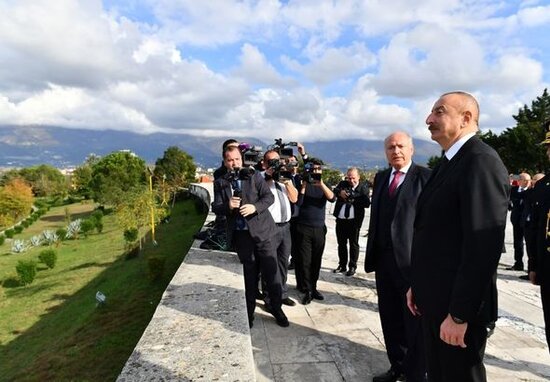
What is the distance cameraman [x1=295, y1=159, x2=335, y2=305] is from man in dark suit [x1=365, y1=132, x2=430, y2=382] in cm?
181

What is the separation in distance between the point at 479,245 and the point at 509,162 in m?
42.6

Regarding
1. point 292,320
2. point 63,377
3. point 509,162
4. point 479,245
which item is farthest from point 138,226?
point 509,162

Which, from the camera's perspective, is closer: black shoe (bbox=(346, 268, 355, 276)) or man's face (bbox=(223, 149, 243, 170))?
man's face (bbox=(223, 149, 243, 170))

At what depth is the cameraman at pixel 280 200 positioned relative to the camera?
494cm

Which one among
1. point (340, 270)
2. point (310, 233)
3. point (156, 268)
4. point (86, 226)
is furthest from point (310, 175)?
point (86, 226)

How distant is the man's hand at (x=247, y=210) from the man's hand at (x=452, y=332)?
251cm

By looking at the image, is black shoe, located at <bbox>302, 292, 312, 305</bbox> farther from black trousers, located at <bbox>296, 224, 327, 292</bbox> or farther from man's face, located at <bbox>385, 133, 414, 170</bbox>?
man's face, located at <bbox>385, 133, 414, 170</bbox>

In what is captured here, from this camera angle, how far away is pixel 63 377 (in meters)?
5.46

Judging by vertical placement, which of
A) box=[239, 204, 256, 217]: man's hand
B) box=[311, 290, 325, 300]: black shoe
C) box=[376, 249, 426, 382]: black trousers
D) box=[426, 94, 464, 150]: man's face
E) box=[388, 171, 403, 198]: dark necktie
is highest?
box=[426, 94, 464, 150]: man's face

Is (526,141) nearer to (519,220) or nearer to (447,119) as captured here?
(519,220)

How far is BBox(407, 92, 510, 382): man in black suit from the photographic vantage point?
185 cm

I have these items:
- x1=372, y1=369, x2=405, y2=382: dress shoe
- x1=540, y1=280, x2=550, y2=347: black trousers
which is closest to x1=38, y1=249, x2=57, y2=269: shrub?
x1=372, y1=369, x2=405, y2=382: dress shoe

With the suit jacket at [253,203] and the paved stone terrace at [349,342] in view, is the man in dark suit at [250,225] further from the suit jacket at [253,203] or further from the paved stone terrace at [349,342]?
the paved stone terrace at [349,342]

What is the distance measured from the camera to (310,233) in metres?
5.48
